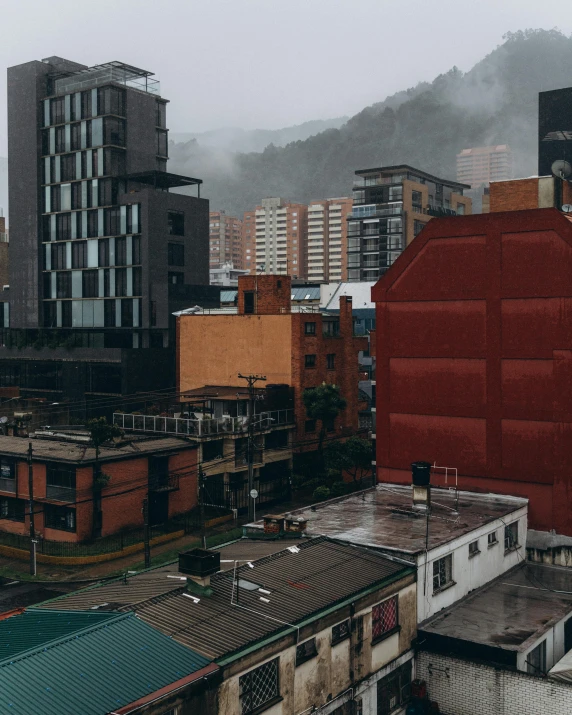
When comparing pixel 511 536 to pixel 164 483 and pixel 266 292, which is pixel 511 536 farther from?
pixel 266 292

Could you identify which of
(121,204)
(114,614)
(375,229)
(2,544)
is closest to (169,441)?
(2,544)

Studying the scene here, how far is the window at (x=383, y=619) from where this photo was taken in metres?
29.7

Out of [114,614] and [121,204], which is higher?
[121,204]

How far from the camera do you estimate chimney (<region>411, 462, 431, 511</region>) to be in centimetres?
4116

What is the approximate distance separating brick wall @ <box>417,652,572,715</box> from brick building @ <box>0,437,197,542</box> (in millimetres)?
28373

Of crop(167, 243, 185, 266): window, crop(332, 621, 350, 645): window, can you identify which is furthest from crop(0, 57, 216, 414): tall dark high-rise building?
crop(332, 621, 350, 645): window

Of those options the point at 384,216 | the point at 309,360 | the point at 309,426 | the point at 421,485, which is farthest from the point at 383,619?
the point at 384,216

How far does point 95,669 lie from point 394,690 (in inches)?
553

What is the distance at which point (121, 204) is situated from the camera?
9731 cm

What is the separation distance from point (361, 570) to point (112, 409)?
62.8m

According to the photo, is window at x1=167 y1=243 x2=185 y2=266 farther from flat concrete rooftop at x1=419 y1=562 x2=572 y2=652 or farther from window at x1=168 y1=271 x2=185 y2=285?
flat concrete rooftop at x1=419 y1=562 x2=572 y2=652

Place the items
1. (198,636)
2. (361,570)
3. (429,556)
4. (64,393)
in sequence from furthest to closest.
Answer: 1. (64,393)
2. (429,556)
3. (361,570)
4. (198,636)

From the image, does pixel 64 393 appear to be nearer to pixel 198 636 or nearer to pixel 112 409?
pixel 112 409

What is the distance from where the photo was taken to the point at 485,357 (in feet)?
155
